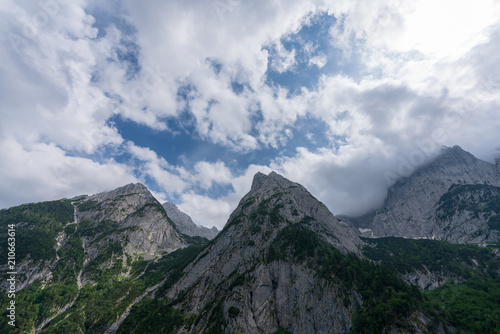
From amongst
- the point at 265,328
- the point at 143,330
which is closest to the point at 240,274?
the point at 265,328

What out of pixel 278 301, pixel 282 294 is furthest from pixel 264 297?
pixel 282 294

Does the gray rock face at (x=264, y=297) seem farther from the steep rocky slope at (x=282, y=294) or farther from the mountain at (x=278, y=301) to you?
the mountain at (x=278, y=301)

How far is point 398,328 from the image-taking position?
287ft

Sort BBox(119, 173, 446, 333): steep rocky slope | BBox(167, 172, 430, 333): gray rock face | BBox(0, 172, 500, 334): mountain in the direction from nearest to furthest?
BBox(0, 172, 500, 334): mountain, BBox(119, 173, 446, 333): steep rocky slope, BBox(167, 172, 430, 333): gray rock face

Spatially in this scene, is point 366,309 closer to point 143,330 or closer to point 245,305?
point 245,305

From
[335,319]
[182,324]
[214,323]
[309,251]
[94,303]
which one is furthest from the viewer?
[94,303]

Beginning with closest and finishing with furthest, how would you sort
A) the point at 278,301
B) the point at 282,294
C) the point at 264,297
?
the point at 278,301 → the point at 282,294 → the point at 264,297

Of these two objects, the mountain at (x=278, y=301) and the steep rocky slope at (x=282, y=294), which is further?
the steep rocky slope at (x=282, y=294)

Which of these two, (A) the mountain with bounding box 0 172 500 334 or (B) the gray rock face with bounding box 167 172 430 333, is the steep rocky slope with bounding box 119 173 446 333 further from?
(A) the mountain with bounding box 0 172 500 334

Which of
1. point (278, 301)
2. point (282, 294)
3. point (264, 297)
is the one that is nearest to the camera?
point (278, 301)

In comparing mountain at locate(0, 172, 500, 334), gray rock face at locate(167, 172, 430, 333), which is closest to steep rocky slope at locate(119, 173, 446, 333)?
gray rock face at locate(167, 172, 430, 333)

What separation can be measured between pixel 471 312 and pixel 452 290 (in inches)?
1966

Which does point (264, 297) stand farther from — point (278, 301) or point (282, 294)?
point (282, 294)

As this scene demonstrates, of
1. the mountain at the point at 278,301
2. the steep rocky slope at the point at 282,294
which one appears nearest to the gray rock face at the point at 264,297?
the steep rocky slope at the point at 282,294
